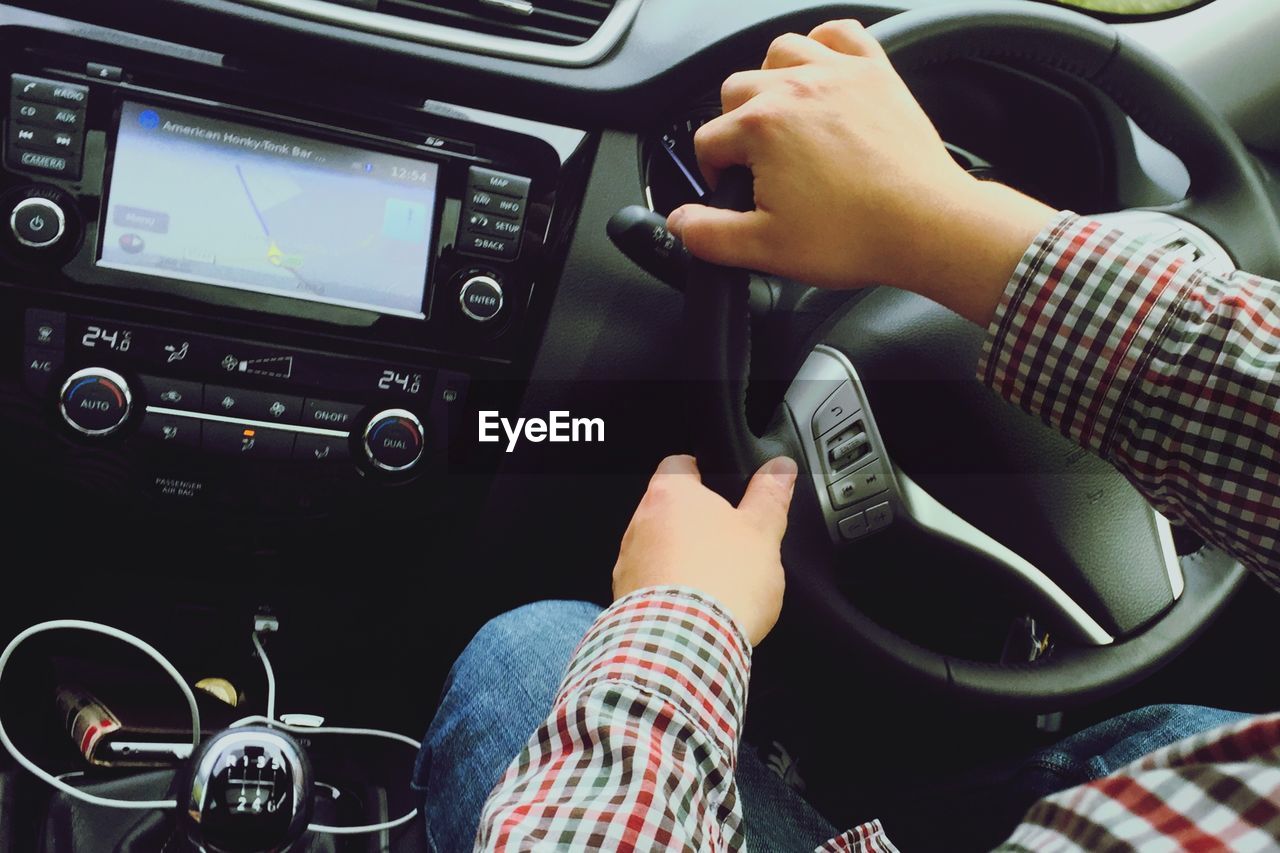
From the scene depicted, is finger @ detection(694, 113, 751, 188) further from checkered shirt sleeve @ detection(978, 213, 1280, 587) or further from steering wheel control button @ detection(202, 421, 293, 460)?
steering wheel control button @ detection(202, 421, 293, 460)

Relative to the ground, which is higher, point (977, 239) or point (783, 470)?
point (977, 239)

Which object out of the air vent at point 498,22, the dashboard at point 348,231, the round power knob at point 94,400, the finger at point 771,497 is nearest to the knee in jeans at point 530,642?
the dashboard at point 348,231

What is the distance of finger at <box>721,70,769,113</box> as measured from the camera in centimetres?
59

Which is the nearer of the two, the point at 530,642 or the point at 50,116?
the point at 50,116

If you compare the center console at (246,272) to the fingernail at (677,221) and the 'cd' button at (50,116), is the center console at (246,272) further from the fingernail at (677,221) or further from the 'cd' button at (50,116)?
the fingernail at (677,221)

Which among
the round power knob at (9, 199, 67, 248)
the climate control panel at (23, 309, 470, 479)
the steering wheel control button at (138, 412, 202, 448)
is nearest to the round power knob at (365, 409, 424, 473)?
the climate control panel at (23, 309, 470, 479)

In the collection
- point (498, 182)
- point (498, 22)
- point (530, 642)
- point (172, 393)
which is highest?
point (498, 22)

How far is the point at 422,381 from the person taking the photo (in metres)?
0.81

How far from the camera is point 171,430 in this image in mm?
773

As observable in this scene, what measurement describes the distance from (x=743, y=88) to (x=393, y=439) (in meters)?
0.39

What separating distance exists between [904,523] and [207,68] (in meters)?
0.56

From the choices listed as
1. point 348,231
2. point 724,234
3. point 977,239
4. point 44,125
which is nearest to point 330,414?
point 348,231

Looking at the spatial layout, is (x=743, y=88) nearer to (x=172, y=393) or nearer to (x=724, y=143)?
(x=724, y=143)

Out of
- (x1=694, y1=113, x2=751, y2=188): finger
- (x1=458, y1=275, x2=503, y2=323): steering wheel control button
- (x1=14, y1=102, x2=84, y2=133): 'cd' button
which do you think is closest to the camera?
(x1=694, y1=113, x2=751, y2=188): finger
